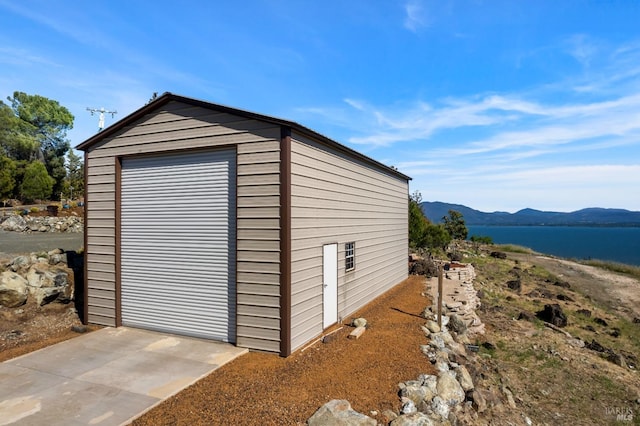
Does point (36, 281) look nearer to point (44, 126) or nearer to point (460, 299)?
point (460, 299)

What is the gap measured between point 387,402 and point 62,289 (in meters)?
9.56

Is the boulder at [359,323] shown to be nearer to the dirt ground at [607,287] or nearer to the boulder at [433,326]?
the boulder at [433,326]

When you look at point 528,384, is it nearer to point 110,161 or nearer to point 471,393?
point 471,393

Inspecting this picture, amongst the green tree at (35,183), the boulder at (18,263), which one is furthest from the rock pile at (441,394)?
the green tree at (35,183)

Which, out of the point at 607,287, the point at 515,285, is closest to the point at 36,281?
the point at 515,285

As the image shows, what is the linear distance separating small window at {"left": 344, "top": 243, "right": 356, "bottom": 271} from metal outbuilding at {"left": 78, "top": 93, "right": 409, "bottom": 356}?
0.03 m

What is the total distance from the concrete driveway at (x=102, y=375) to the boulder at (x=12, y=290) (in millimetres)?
2432

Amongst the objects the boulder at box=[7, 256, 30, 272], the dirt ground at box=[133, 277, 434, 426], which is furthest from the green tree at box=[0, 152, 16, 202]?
the dirt ground at box=[133, 277, 434, 426]

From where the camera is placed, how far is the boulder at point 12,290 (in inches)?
350

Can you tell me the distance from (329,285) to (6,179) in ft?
104

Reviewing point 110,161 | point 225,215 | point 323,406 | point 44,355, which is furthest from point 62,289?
point 323,406

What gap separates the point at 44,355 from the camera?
7.03 m

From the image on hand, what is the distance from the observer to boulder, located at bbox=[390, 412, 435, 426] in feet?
15.8

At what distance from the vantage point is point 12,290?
354 inches
